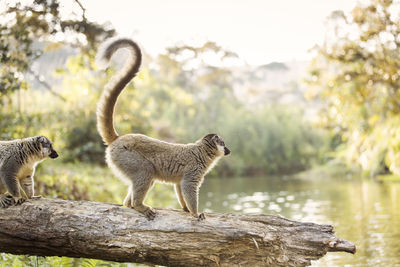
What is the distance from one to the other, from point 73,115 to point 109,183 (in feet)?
11.4

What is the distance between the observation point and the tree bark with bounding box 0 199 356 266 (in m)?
4.43

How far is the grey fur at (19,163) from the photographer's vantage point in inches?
181

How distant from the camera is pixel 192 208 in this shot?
471 cm

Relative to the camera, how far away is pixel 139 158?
475 cm

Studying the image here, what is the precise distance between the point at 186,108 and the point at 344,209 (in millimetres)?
22598

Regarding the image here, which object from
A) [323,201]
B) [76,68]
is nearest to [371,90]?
[323,201]

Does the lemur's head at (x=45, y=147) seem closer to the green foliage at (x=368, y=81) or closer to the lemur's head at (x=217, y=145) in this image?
the lemur's head at (x=217, y=145)

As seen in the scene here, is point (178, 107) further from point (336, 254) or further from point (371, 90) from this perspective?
point (336, 254)

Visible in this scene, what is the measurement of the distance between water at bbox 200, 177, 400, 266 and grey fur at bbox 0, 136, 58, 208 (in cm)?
446

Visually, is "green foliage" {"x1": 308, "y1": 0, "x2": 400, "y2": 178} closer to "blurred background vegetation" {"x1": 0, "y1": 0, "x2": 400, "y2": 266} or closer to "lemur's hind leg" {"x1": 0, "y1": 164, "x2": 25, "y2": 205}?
"blurred background vegetation" {"x1": 0, "y1": 0, "x2": 400, "y2": 266}

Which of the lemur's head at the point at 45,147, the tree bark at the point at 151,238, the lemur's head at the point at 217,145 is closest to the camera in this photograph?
the tree bark at the point at 151,238

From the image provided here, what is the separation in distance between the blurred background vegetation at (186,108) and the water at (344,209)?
168 cm

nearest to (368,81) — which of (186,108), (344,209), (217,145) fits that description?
(344,209)

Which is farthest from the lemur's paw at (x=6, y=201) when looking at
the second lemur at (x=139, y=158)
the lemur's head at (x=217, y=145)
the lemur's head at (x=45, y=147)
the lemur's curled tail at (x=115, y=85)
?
the lemur's head at (x=217, y=145)
